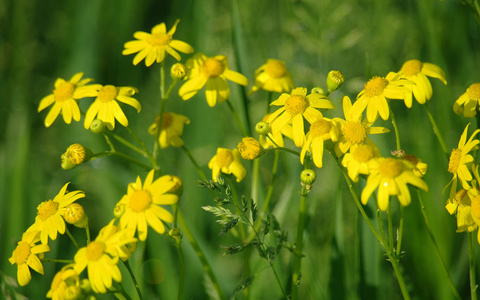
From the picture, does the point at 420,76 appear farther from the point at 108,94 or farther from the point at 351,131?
the point at 108,94

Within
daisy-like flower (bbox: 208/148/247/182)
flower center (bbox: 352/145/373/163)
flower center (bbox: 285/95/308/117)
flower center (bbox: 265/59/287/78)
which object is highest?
flower center (bbox: 265/59/287/78)

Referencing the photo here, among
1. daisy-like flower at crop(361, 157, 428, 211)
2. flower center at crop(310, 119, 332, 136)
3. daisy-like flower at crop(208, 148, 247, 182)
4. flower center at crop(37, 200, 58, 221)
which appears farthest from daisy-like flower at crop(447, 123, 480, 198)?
flower center at crop(37, 200, 58, 221)

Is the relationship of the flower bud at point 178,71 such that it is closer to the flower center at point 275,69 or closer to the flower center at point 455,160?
the flower center at point 275,69

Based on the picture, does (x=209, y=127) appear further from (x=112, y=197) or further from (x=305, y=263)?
(x=305, y=263)

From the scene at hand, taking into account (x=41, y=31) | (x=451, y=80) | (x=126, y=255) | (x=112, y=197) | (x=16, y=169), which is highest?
(x=41, y=31)

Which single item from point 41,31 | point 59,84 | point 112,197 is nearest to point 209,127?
point 112,197

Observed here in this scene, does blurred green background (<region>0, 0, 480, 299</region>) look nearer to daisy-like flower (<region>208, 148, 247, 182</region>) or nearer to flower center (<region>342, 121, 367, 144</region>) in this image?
daisy-like flower (<region>208, 148, 247, 182</region>)
